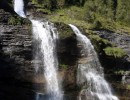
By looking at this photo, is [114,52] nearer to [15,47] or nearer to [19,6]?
[15,47]

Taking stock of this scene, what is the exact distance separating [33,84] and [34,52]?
3213 mm

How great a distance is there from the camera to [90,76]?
38031 mm

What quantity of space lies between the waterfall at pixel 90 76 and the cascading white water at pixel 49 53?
2770 millimetres

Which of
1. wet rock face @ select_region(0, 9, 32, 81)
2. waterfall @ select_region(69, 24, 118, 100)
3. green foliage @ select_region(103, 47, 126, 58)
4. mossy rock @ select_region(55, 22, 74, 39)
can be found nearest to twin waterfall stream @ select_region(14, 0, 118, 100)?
waterfall @ select_region(69, 24, 118, 100)

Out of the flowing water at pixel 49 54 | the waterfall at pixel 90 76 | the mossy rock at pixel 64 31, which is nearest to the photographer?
the flowing water at pixel 49 54

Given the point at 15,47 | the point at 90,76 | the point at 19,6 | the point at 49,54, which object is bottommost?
the point at 90,76

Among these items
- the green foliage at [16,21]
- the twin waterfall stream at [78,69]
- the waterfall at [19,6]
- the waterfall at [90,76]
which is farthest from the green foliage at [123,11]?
the green foliage at [16,21]

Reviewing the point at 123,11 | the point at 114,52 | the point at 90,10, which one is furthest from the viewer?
the point at 123,11

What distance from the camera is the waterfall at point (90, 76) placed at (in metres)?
37.0

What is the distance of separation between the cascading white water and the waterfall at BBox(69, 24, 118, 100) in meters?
2.77

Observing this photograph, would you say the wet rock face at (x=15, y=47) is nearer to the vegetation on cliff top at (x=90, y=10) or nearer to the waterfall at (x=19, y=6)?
the vegetation on cliff top at (x=90, y=10)

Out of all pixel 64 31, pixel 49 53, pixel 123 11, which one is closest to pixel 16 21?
pixel 49 53

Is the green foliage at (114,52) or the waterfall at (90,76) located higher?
the green foliage at (114,52)

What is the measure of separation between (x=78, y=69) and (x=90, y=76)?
1794 mm
